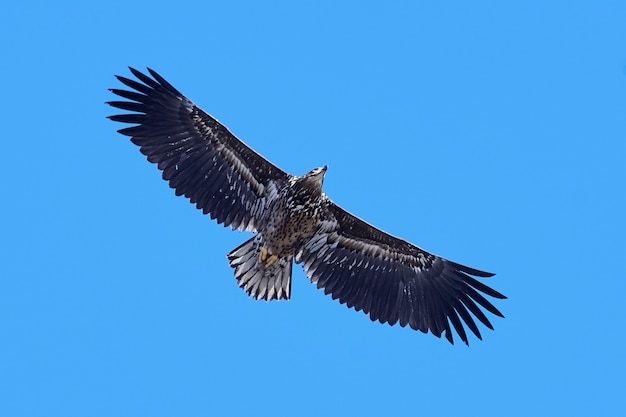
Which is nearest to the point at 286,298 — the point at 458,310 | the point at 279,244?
the point at 279,244

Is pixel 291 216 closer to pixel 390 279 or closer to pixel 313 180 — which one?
pixel 313 180

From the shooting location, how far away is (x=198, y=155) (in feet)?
68.1

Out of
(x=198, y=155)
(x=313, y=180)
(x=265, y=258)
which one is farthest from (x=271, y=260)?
(x=198, y=155)

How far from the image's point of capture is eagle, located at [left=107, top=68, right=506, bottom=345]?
20.6 meters

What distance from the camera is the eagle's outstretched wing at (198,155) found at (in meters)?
20.5

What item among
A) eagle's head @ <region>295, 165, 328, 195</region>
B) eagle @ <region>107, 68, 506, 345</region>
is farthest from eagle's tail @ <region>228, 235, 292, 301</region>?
eagle's head @ <region>295, 165, 328, 195</region>

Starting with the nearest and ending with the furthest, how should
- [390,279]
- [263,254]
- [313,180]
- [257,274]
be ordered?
1. [313,180]
2. [263,254]
3. [257,274]
4. [390,279]

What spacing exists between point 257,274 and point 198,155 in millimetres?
1942

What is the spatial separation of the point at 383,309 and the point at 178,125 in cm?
409

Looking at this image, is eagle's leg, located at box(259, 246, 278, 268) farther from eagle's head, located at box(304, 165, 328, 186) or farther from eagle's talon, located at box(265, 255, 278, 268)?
eagle's head, located at box(304, 165, 328, 186)

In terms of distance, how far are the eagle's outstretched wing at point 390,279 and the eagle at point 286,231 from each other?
0.05 ft

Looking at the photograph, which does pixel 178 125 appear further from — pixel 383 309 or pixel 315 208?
pixel 383 309

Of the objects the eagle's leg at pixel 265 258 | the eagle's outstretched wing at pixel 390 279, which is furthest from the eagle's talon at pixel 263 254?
the eagle's outstretched wing at pixel 390 279

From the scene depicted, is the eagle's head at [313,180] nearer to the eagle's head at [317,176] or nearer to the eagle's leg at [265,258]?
the eagle's head at [317,176]
